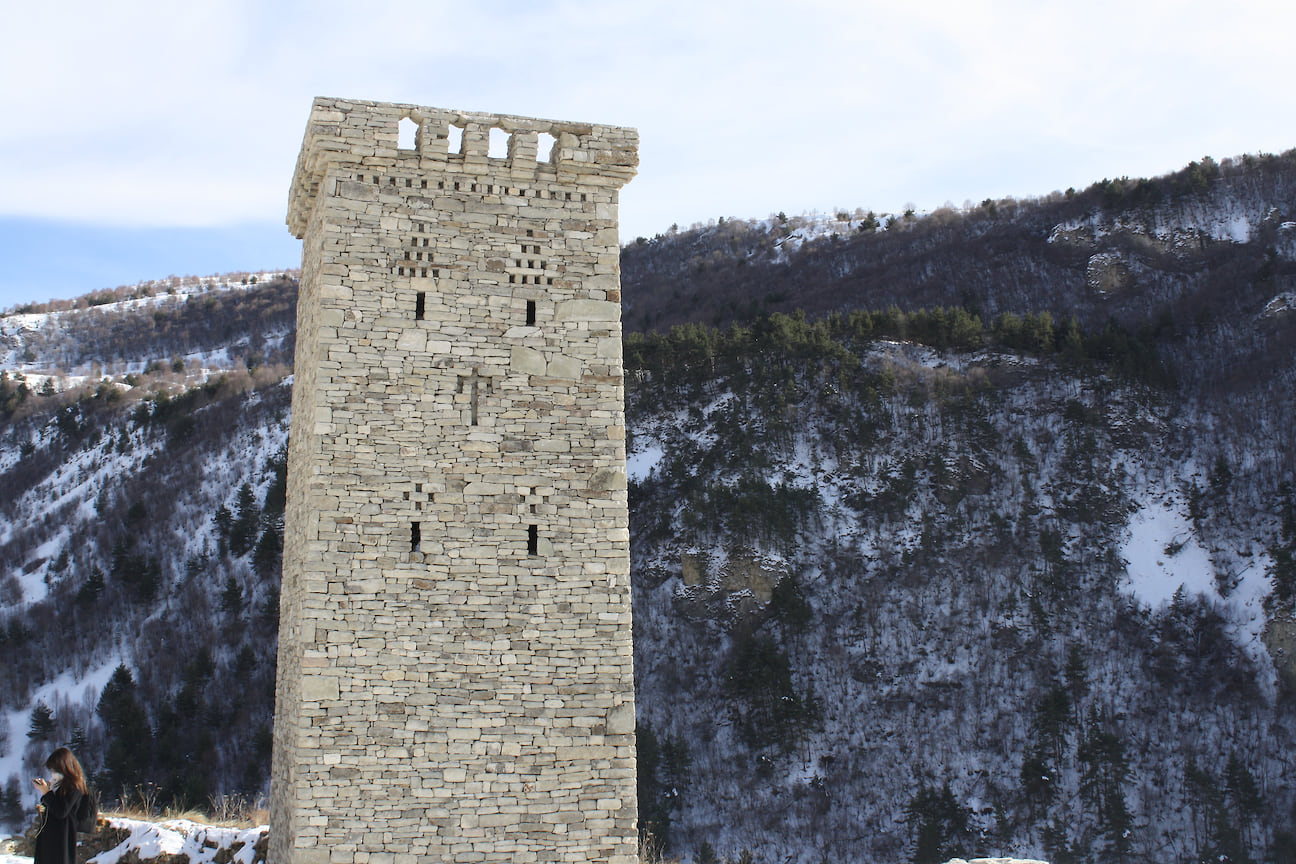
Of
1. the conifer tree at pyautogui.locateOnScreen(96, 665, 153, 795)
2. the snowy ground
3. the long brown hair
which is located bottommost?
the conifer tree at pyautogui.locateOnScreen(96, 665, 153, 795)

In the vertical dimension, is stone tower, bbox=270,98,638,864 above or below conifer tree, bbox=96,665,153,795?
above

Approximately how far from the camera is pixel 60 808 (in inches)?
261

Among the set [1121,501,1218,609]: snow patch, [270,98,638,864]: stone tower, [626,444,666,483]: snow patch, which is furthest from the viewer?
[626,444,666,483]: snow patch

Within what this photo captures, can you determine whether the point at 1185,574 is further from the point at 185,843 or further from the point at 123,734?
the point at 123,734

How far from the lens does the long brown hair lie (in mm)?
6570

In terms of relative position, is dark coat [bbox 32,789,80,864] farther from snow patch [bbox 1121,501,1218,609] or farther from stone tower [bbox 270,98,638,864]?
snow patch [bbox 1121,501,1218,609]

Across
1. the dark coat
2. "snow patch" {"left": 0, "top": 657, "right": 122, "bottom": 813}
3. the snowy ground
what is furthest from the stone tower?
"snow patch" {"left": 0, "top": 657, "right": 122, "bottom": 813}

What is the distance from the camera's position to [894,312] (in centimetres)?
4344

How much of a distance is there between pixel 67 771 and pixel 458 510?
12.1 ft

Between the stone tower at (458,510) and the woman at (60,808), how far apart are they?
216cm

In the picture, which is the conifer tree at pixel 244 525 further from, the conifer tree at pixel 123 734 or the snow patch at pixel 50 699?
the conifer tree at pixel 123 734

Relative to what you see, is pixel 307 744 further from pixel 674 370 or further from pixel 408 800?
pixel 674 370

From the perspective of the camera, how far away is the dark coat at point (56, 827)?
6.62 m

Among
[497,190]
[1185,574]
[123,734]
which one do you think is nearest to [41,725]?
[123,734]
